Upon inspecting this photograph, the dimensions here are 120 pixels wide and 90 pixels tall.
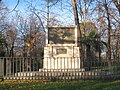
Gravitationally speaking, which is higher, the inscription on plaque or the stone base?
the inscription on plaque

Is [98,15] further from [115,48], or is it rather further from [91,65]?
[115,48]

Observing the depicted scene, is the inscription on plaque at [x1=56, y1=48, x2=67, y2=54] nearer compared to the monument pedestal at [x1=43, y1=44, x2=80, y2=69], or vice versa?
the monument pedestal at [x1=43, y1=44, x2=80, y2=69]

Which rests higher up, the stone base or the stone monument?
the stone monument

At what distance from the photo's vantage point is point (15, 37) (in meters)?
47.2

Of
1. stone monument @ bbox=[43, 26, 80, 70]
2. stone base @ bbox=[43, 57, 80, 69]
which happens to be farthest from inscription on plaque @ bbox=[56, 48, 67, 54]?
stone base @ bbox=[43, 57, 80, 69]

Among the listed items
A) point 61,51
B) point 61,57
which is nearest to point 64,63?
point 61,57

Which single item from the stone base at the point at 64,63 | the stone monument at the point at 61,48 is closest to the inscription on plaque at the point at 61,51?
the stone monument at the point at 61,48

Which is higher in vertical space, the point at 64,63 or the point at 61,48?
the point at 61,48

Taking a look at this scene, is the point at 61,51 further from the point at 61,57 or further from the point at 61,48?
the point at 61,57

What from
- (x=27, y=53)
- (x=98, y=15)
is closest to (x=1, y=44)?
(x=27, y=53)

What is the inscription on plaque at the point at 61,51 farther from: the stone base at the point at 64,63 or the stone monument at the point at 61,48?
the stone base at the point at 64,63

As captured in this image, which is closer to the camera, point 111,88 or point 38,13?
point 111,88

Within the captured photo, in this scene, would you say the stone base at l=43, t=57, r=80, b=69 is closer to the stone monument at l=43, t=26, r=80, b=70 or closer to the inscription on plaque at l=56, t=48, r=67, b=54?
the stone monument at l=43, t=26, r=80, b=70

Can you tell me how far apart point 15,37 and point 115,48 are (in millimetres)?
20494
